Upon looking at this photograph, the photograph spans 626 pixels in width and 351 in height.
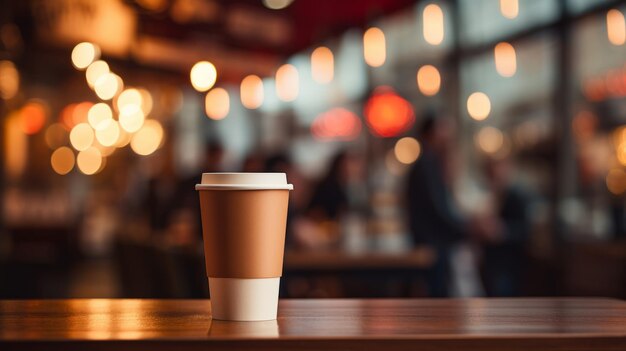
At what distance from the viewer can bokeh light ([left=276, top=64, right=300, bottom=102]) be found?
1372cm

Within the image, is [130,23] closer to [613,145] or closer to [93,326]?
[613,145]

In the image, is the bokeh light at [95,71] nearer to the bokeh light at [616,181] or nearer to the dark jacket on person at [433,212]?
the dark jacket on person at [433,212]

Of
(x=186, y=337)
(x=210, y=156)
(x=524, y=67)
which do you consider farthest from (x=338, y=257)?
(x=186, y=337)

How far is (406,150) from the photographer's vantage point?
11.4 metres

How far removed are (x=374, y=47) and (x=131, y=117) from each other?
127 inches

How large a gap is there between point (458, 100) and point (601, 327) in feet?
29.7

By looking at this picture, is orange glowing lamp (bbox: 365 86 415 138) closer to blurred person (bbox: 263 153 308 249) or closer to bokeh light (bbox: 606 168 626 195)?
bokeh light (bbox: 606 168 626 195)

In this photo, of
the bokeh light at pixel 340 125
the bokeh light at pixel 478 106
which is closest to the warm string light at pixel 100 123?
the bokeh light at pixel 340 125

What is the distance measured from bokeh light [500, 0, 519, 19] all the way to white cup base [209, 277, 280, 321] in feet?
25.8

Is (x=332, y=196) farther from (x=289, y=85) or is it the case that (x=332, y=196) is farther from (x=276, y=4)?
(x=289, y=85)

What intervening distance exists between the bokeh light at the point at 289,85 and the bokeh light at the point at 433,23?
3.53 meters

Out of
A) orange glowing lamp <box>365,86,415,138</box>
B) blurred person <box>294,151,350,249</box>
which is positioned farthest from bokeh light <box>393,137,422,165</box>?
blurred person <box>294,151,350,249</box>

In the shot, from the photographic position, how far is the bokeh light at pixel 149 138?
1822cm

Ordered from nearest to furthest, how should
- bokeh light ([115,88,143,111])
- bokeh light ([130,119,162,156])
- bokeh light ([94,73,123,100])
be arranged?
bokeh light ([94,73,123,100])
bokeh light ([115,88,143,111])
bokeh light ([130,119,162,156])
